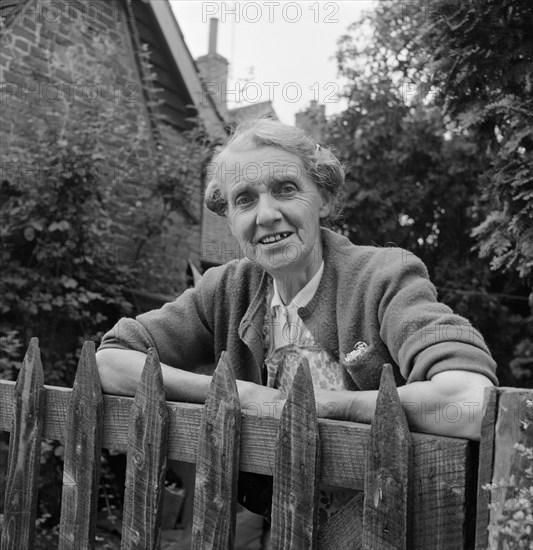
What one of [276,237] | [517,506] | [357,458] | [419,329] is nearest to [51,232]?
[276,237]

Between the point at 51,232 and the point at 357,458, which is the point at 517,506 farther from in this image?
the point at 51,232

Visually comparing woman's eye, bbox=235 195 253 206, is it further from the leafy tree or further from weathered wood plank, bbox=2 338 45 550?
the leafy tree

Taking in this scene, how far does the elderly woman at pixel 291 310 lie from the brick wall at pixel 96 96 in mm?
4103

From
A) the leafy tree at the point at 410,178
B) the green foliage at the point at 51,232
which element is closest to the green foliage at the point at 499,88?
the green foliage at the point at 51,232

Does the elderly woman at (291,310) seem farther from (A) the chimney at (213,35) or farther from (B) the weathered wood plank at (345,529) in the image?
(A) the chimney at (213,35)

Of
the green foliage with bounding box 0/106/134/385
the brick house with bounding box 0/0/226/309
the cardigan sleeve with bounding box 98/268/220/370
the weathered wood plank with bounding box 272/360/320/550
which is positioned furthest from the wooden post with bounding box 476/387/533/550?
the brick house with bounding box 0/0/226/309

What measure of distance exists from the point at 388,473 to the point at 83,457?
86cm

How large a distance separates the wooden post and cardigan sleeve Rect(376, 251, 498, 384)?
0.25 metres

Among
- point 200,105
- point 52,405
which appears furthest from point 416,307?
point 200,105

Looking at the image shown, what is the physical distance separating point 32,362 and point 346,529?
101 centimetres

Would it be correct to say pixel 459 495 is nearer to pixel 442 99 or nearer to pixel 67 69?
pixel 442 99

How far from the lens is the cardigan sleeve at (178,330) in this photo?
80.5 inches

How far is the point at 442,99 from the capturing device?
150 inches

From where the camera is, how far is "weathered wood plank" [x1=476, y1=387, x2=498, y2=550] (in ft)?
3.88
